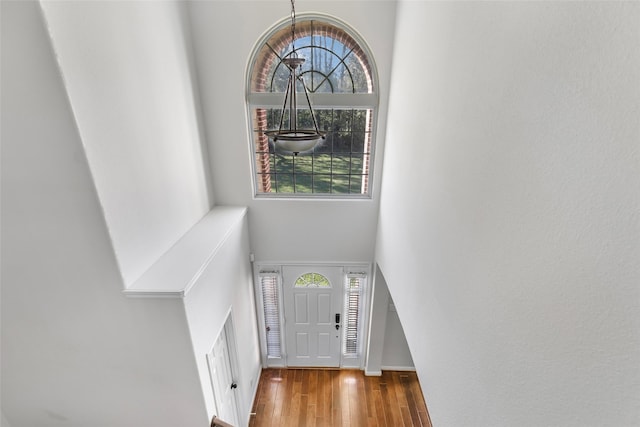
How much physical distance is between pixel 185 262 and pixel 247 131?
1.90 metres

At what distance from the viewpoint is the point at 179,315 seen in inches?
86.7

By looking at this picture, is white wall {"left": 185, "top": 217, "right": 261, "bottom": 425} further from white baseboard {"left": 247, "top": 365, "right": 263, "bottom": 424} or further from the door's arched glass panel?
the door's arched glass panel

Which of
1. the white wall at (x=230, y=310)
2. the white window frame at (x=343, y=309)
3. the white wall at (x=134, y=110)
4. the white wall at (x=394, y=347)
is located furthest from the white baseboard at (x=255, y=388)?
the white wall at (x=134, y=110)

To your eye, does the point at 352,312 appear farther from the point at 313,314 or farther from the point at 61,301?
the point at 61,301

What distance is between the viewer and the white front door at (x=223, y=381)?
2872 millimetres

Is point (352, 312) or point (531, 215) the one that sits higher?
point (531, 215)

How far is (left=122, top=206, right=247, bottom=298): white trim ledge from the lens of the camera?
2123 millimetres

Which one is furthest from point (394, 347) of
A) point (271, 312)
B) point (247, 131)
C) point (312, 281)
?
point (247, 131)

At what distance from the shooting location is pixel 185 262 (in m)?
2.49

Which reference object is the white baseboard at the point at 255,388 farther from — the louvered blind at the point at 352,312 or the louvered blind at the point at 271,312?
the louvered blind at the point at 352,312

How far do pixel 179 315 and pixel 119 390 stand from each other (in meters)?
1.00

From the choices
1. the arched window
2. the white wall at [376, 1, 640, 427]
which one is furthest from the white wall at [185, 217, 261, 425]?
the white wall at [376, 1, 640, 427]

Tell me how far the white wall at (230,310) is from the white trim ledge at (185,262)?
→ 11 cm

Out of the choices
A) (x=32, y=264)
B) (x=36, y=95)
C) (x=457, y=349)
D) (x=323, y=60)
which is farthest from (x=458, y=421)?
(x=323, y=60)
